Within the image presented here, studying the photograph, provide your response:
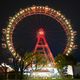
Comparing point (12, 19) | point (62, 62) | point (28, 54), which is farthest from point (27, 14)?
point (62, 62)

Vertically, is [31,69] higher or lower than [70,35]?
lower

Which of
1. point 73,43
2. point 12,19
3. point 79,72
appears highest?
point 12,19

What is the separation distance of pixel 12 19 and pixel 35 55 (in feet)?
20.9

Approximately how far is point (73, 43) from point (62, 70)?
4805mm

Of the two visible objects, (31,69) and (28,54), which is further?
(31,69)

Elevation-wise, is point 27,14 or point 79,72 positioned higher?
point 27,14

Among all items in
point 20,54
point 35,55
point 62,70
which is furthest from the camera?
point 62,70

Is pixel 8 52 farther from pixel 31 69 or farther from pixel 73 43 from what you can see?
pixel 73 43

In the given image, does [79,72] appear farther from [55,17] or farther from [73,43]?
[55,17]

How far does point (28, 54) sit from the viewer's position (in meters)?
49.7

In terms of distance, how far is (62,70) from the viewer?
5356cm

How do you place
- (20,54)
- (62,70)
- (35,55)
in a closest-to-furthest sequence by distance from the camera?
1. (20,54)
2. (35,55)
3. (62,70)

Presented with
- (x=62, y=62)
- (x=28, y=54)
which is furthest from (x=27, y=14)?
(x=62, y=62)

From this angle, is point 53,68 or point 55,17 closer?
point 55,17
